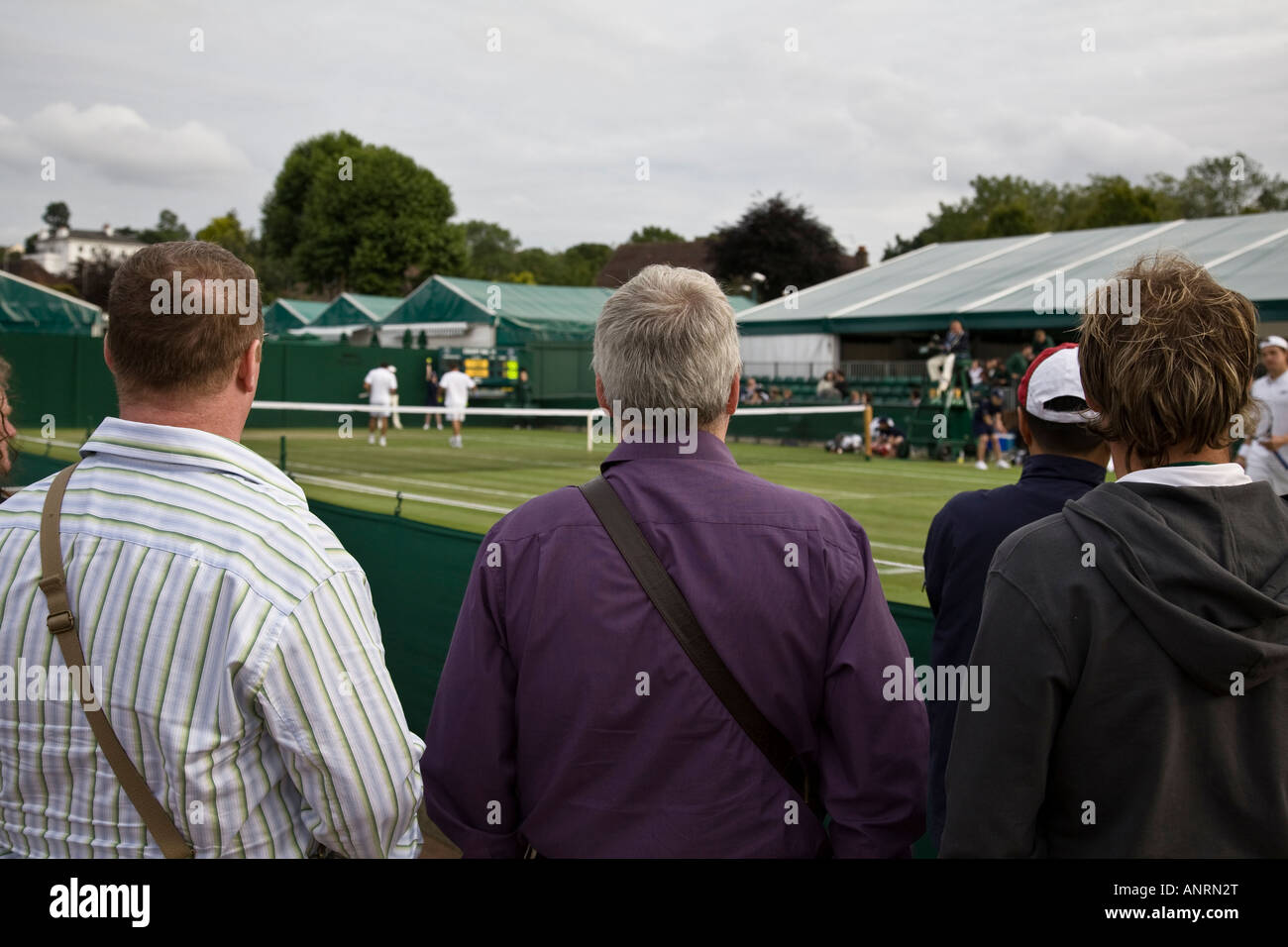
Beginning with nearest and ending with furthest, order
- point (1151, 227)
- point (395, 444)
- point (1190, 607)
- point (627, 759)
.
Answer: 1. point (1190, 607)
2. point (627, 759)
3. point (395, 444)
4. point (1151, 227)

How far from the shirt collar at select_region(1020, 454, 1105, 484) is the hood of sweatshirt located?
3.72ft

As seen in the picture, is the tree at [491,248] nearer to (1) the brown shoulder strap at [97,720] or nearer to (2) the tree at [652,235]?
(2) the tree at [652,235]

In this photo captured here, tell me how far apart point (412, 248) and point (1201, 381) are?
7508 centimetres

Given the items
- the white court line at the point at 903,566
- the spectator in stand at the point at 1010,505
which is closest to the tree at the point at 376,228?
the white court line at the point at 903,566

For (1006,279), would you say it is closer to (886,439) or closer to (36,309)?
(886,439)

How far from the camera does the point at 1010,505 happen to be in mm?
3180

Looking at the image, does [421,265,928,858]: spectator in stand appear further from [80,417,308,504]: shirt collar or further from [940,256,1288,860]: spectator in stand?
[80,417,308,504]: shirt collar

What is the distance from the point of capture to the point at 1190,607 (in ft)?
6.35

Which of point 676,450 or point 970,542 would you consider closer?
point 676,450

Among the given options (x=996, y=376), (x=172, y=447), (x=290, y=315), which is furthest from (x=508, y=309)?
(x=172, y=447)

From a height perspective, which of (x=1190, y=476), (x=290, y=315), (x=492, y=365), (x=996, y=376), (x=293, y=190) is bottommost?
(x=1190, y=476)

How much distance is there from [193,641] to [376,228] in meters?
74.6

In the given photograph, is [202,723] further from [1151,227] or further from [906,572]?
[1151,227]
